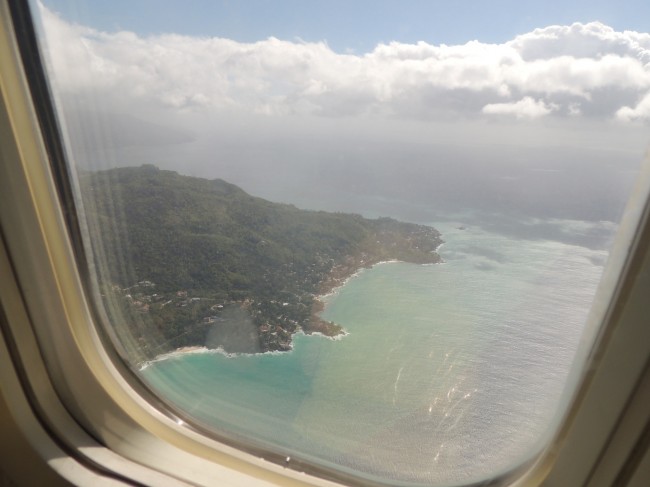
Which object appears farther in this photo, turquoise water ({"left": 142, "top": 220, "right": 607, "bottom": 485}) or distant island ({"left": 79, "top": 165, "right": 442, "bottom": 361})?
distant island ({"left": 79, "top": 165, "right": 442, "bottom": 361})

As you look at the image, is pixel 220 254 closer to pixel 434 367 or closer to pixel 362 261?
pixel 362 261

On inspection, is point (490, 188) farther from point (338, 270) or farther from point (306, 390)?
point (306, 390)

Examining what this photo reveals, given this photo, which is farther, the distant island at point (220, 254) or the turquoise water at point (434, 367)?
the distant island at point (220, 254)

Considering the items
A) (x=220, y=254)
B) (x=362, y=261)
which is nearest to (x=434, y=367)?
(x=362, y=261)

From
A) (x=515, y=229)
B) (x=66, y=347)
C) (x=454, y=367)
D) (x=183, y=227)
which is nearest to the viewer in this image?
(x=515, y=229)

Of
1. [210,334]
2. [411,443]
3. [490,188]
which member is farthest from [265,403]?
[490,188]
